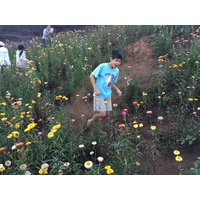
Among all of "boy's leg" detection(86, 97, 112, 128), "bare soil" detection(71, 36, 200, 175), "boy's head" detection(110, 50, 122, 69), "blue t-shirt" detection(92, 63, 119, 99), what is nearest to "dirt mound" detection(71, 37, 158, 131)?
"bare soil" detection(71, 36, 200, 175)

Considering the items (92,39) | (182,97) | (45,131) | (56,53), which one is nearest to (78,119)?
(45,131)

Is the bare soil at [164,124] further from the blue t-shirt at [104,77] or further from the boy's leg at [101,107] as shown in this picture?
the blue t-shirt at [104,77]

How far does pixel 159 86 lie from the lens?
12.4 feet

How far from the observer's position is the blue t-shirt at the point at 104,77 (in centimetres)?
320

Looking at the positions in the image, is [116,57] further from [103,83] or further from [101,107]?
[101,107]

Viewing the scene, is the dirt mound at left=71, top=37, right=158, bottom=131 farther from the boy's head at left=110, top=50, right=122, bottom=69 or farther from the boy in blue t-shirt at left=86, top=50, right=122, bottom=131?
the boy's head at left=110, top=50, right=122, bottom=69

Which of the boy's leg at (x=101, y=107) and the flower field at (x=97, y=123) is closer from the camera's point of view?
the flower field at (x=97, y=123)

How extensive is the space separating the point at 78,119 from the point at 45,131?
0.77 m

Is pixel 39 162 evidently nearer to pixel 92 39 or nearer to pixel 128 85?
pixel 128 85

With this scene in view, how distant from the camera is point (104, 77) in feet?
10.6

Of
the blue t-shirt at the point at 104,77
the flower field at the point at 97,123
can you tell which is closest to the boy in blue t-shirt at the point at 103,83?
the blue t-shirt at the point at 104,77

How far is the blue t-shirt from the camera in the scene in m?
3.20

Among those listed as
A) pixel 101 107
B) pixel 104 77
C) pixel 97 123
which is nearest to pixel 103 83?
pixel 104 77

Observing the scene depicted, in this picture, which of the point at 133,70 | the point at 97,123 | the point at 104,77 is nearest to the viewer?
the point at 97,123
